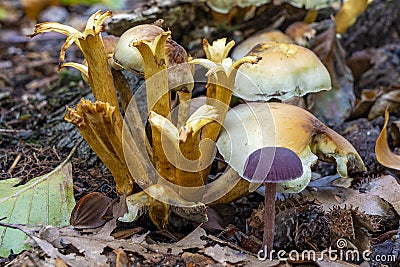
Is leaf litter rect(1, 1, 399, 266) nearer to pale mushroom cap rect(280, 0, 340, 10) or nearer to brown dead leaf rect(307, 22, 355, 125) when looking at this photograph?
brown dead leaf rect(307, 22, 355, 125)

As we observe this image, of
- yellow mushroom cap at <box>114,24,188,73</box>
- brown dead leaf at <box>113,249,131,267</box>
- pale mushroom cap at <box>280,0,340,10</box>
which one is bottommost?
brown dead leaf at <box>113,249,131,267</box>

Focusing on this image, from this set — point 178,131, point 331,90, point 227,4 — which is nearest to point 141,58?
point 178,131

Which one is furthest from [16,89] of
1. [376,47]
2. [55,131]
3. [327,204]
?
[376,47]

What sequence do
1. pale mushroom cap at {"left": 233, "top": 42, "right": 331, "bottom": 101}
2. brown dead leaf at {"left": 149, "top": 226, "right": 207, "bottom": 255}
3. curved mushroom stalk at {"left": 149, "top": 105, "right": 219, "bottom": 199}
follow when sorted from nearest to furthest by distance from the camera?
curved mushroom stalk at {"left": 149, "top": 105, "right": 219, "bottom": 199} < brown dead leaf at {"left": 149, "top": 226, "right": 207, "bottom": 255} < pale mushroom cap at {"left": 233, "top": 42, "right": 331, "bottom": 101}

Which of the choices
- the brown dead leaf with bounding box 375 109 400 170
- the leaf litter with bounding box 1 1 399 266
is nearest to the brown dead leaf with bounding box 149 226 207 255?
the leaf litter with bounding box 1 1 399 266

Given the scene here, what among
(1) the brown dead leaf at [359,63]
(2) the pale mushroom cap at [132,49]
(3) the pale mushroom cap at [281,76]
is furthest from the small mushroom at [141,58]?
(1) the brown dead leaf at [359,63]

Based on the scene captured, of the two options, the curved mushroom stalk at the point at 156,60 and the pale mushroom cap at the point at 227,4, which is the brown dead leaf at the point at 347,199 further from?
the pale mushroom cap at the point at 227,4
